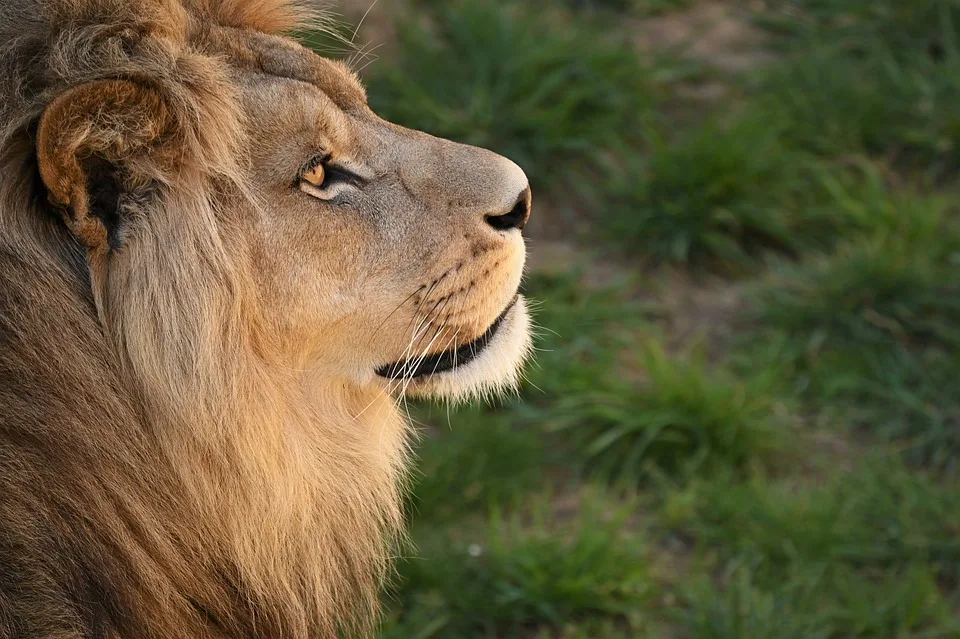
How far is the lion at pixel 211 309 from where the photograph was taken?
2068 millimetres

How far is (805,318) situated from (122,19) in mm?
3053

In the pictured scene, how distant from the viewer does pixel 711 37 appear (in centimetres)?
586

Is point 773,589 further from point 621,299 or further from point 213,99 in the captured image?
point 213,99

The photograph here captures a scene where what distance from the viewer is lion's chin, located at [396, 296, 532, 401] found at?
261cm

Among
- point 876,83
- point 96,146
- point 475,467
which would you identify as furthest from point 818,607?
point 876,83

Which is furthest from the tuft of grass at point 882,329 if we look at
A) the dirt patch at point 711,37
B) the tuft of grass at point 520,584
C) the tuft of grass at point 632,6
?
the tuft of grass at point 632,6

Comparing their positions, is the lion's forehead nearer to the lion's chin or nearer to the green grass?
the lion's chin

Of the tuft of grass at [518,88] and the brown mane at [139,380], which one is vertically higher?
the brown mane at [139,380]

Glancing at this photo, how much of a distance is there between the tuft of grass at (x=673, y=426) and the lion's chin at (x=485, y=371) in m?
1.49

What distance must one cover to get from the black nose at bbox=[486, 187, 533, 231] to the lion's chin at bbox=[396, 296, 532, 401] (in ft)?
0.63

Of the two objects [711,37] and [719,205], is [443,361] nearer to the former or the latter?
[719,205]

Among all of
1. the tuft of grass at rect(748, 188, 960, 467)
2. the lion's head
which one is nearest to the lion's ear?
the lion's head

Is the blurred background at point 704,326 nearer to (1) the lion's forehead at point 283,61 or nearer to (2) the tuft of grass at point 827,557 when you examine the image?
(2) the tuft of grass at point 827,557

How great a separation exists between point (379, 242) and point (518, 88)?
284 centimetres
